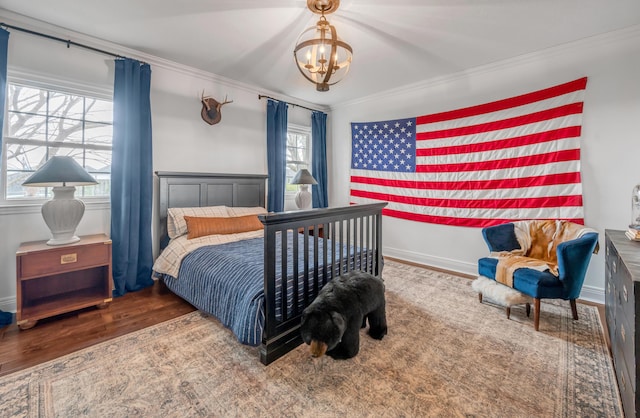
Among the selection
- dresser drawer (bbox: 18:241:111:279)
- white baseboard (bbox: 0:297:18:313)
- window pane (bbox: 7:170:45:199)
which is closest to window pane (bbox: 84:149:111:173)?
window pane (bbox: 7:170:45:199)

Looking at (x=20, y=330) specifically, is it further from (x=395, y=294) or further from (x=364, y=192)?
(x=364, y=192)

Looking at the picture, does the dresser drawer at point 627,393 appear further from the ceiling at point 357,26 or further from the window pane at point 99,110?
the window pane at point 99,110

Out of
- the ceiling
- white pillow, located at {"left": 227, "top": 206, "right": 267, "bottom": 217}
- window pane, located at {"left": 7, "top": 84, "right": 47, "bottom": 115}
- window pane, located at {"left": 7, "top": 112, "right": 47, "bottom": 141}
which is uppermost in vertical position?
the ceiling

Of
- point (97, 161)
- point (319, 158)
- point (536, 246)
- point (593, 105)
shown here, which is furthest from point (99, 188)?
point (593, 105)

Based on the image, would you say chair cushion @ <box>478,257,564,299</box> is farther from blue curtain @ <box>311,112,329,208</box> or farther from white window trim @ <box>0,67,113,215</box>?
white window trim @ <box>0,67,113,215</box>

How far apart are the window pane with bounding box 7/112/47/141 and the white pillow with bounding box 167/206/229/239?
1.31 m

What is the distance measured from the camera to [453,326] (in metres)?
2.30

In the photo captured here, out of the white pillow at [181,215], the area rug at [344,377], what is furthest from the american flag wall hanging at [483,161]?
the white pillow at [181,215]

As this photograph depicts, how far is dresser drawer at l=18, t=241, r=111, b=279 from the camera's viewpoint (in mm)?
2195

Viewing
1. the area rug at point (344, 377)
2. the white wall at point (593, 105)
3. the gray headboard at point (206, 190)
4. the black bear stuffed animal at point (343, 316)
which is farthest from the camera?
the gray headboard at point (206, 190)

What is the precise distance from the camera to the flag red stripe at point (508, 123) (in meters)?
2.88

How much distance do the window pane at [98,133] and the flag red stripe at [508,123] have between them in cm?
384

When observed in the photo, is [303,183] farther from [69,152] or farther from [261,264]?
[69,152]

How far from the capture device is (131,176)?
2.95 meters
